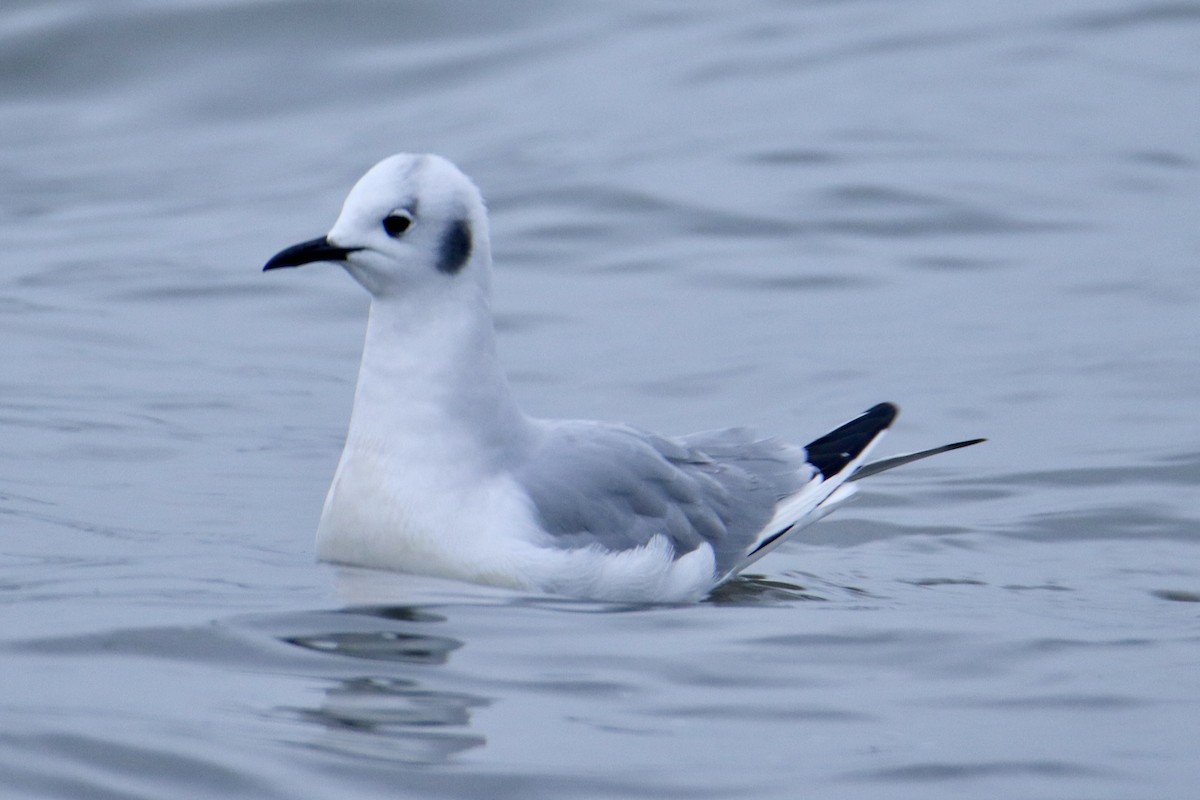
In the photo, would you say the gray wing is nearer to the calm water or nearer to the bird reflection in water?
the calm water

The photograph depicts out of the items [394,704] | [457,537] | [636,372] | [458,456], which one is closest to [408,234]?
[458,456]

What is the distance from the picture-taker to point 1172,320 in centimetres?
875

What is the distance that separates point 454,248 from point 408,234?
5.5 inches

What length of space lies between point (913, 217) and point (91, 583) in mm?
6623

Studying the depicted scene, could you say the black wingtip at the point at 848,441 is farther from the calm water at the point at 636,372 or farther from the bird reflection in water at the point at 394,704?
the bird reflection in water at the point at 394,704


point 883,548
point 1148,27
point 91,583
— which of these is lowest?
point 883,548

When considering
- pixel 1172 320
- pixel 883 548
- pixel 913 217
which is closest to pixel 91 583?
pixel 883 548

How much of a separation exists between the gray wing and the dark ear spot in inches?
21.3

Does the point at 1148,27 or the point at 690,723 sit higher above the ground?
the point at 1148,27

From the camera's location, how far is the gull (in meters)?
4.88

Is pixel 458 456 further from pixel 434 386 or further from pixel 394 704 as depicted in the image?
pixel 394 704

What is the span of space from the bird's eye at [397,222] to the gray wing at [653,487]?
701 millimetres

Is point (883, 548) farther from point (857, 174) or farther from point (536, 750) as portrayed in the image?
point (857, 174)

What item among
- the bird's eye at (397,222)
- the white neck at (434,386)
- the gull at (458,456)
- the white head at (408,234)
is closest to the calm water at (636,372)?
the gull at (458,456)
